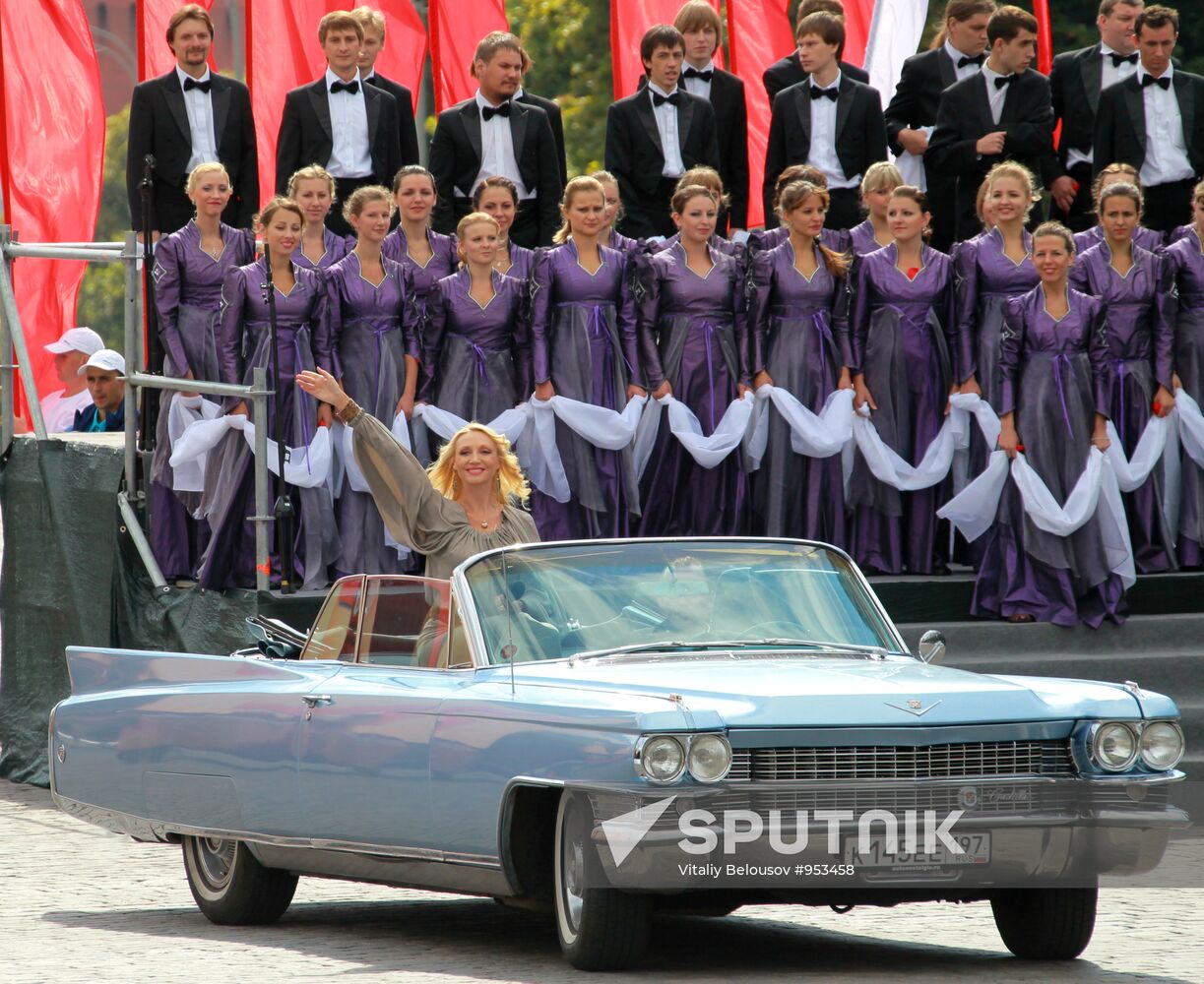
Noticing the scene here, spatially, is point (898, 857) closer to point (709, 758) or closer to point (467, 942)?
point (709, 758)

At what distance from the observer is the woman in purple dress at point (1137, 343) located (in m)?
13.7

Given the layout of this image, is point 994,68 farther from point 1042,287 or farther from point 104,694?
point 104,694

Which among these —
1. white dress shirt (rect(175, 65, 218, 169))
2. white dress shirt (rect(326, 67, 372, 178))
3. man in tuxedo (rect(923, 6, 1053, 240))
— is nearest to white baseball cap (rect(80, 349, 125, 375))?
white dress shirt (rect(175, 65, 218, 169))

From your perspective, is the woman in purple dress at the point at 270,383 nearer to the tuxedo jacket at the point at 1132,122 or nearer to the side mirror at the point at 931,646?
the tuxedo jacket at the point at 1132,122

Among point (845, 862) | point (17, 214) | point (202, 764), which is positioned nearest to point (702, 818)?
point (845, 862)

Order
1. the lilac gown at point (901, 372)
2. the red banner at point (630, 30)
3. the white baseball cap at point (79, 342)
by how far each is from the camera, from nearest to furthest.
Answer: the lilac gown at point (901, 372), the white baseball cap at point (79, 342), the red banner at point (630, 30)

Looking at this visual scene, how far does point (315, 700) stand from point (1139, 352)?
7.08m

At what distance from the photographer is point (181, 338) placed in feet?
44.1

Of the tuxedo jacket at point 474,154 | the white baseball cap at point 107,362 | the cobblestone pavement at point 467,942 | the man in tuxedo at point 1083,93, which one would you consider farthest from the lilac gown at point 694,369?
the white baseball cap at point 107,362

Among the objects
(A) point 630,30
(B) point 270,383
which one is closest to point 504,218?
(B) point 270,383

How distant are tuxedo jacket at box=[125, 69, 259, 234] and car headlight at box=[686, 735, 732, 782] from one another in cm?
849

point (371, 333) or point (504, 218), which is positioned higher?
point (504, 218)

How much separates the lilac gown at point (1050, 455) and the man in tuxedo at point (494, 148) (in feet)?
10.7

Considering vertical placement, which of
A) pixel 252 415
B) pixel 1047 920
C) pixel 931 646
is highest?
pixel 252 415
